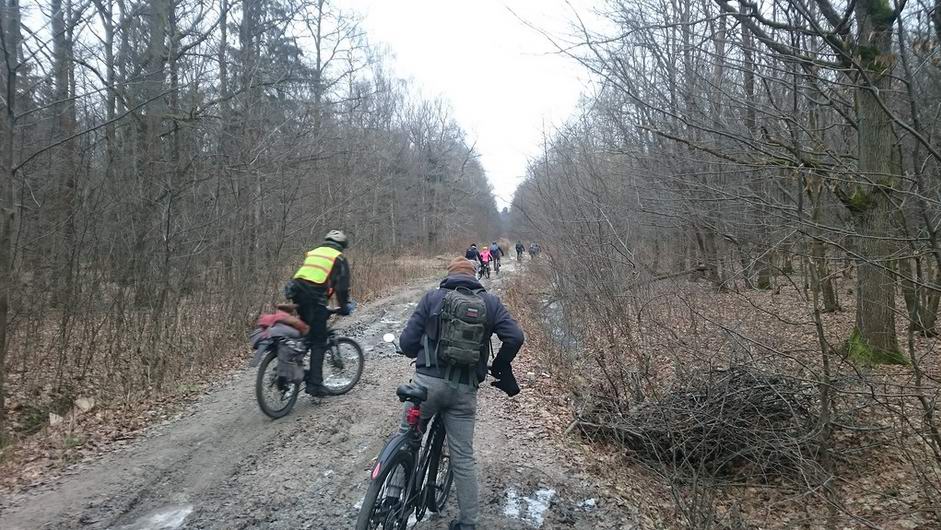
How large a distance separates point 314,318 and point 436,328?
3296 mm

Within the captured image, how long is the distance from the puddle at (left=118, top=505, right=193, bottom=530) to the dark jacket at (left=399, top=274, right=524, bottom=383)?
7.68 feet

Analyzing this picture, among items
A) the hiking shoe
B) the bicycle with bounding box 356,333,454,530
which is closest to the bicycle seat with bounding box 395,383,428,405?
the bicycle with bounding box 356,333,454,530

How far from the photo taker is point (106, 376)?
311 inches

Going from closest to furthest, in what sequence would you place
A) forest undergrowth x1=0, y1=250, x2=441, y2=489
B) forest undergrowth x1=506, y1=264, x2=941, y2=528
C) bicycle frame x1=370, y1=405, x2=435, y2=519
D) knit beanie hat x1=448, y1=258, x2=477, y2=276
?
bicycle frame x1=370, y1=405, x2=435, y2=519 < knit beanie hat x1=448, y1=258, x2=477, y2=276 < forest undergrowth x1=506, y1=264, x2=941, y2=528 < forest undergrowth x1=0, y1=250, x2=441, y2=489

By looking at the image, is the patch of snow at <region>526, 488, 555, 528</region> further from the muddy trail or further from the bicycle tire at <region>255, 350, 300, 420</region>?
the bicycle tire at <region>255, 350, 300, 420</region>

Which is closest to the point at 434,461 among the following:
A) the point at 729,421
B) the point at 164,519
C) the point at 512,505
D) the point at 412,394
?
the point at 412,394

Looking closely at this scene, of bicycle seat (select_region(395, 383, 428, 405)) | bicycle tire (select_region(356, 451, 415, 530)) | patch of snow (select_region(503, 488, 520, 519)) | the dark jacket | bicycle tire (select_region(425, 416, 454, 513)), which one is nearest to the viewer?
bicycle tire (select_region(356, 451, 415, 530))

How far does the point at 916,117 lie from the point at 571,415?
4807mm

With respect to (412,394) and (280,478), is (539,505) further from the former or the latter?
(280,478)

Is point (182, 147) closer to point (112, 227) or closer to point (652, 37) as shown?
point (112, 227)

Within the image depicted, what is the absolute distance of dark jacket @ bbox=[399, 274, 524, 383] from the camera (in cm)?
363

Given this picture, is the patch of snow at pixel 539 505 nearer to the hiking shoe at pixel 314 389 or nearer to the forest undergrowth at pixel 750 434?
the forest undergrowth at pixel 750 434

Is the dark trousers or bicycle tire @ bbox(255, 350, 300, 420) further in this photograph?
the dark trousers

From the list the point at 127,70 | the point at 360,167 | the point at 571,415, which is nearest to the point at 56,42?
the point at 127,70
